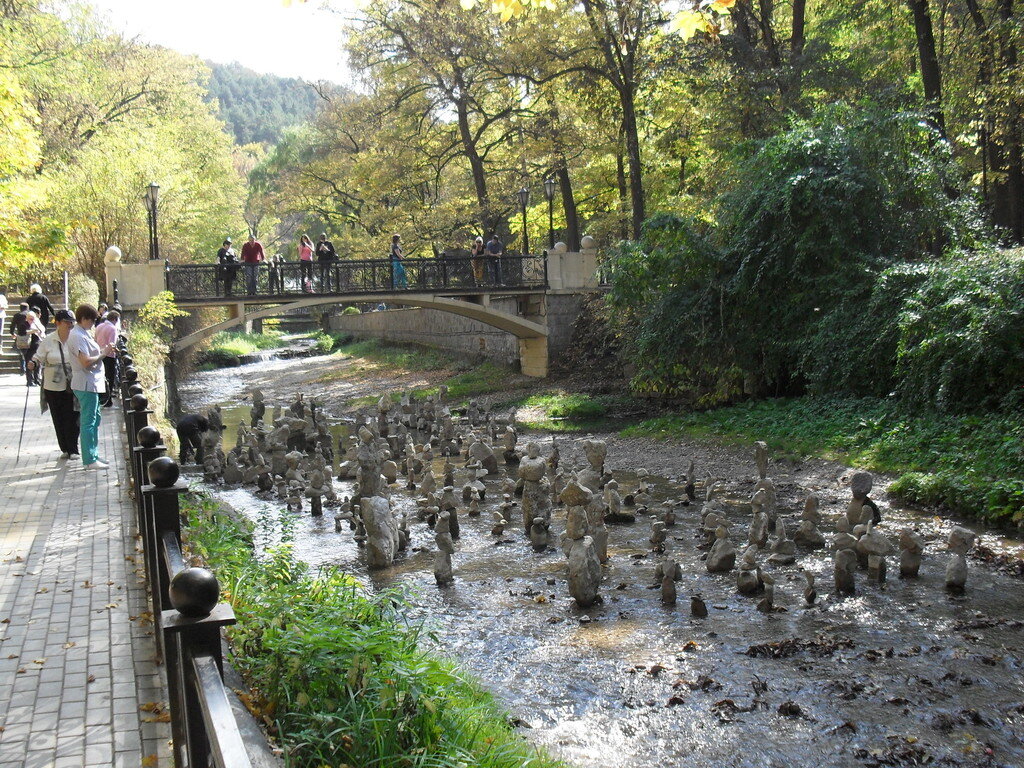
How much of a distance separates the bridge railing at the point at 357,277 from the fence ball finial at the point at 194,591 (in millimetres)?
22470

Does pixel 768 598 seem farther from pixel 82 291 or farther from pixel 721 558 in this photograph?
pixel 82 291

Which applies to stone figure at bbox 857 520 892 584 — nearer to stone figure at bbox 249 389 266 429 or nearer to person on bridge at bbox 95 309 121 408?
person on bridge at bbox 95 309 121 408

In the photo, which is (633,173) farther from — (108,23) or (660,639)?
(108,23)

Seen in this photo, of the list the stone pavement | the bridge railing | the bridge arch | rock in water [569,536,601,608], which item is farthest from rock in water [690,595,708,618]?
the bridge railing

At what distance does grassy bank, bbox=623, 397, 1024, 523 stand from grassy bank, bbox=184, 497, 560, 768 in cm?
769

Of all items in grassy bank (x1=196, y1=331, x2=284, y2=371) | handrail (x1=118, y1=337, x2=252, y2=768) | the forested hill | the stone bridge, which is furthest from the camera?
the forested hill

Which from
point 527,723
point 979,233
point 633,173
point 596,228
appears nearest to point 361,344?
point 596,228

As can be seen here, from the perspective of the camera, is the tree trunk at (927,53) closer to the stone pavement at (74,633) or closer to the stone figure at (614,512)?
the stone figure at (614,512)

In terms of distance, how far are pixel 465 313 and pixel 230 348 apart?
17957 mm

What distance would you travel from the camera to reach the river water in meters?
5.75

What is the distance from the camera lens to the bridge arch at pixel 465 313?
2467cm

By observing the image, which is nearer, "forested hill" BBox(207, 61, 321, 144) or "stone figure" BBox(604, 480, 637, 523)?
"stone figure" BBox(604, 480, 637, 523)

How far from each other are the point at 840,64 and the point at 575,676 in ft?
61.1

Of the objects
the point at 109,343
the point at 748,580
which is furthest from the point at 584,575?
the point at 109,343
